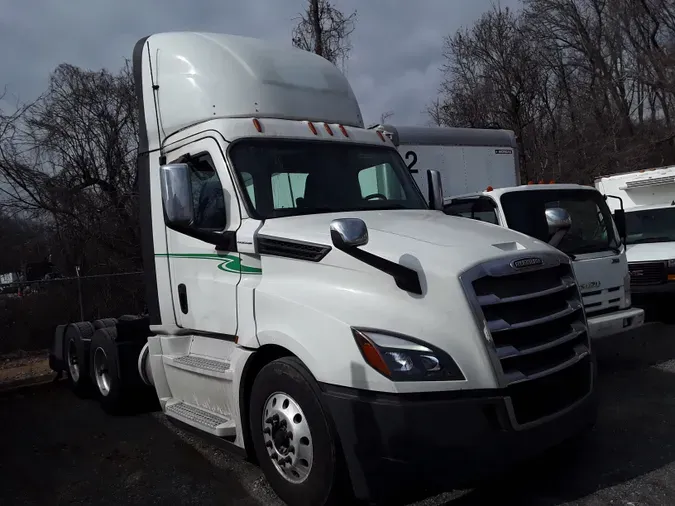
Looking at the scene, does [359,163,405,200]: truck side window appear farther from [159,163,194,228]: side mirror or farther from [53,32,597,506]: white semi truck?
[159,163,194,228]: side mirror

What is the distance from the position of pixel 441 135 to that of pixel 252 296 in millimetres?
6106

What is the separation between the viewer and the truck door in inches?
192

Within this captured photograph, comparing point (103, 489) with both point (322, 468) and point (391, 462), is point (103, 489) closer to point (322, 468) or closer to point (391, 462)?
point (322, 468)

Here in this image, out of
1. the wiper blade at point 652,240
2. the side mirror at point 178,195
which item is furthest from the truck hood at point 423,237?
the wiper blade at point 652,240

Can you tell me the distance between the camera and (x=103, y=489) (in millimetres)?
5172

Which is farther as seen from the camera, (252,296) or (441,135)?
(441,135)

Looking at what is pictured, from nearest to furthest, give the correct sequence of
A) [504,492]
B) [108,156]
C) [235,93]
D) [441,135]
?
[504,492] < [235,93] < [441,135] < [108,156]

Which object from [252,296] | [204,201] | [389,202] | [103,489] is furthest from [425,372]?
[103,489]

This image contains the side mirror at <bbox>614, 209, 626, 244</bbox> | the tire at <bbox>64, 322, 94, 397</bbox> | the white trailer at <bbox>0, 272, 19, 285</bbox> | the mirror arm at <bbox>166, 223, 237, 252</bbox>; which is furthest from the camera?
the white trailer at <bbox>0, 272, 19, 285</bbox>

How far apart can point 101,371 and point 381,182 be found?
4343 millimetres

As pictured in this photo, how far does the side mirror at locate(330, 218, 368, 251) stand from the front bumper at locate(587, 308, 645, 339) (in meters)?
4.28

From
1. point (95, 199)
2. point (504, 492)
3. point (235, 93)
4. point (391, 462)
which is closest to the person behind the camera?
point (391, 462)

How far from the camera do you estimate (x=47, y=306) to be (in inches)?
463

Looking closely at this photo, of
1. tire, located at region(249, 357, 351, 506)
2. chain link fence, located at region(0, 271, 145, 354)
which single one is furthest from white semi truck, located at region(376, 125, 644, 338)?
chain link fence, located at region(0, 271, 145, 354)
